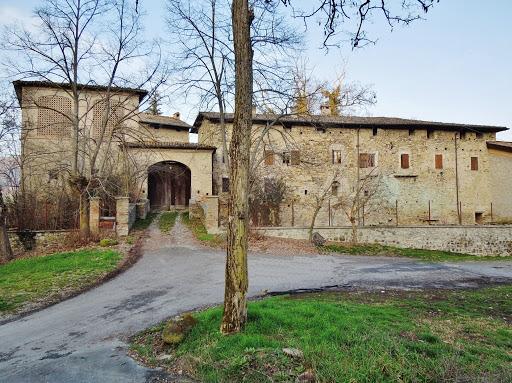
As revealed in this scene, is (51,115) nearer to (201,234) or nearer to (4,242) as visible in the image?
(4,242)

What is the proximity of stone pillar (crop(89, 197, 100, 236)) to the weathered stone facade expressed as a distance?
12.9 m

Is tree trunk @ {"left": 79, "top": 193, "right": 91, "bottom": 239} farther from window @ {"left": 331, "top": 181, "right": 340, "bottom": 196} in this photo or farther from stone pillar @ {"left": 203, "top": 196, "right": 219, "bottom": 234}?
window @ {"left": 331, "top": 181, "right": 340, "bottom": 196}

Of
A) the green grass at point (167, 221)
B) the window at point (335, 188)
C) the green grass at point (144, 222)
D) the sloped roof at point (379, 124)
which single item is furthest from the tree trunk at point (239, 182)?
the window at point (335, 188)

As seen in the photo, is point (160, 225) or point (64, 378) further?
point (160, 225)

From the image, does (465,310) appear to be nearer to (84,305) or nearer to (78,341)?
(78,341)

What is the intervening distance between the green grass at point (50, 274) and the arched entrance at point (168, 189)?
12645mm

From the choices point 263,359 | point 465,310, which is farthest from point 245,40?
point 465,310

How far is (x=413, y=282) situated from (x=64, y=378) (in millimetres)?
8530

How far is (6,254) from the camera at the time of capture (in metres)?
13.5

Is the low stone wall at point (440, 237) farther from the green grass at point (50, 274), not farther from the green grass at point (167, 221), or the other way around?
the green grass at point (50, 274)

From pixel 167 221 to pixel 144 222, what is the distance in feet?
4.11

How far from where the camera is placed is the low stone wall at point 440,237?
19062mm

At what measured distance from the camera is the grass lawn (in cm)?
386

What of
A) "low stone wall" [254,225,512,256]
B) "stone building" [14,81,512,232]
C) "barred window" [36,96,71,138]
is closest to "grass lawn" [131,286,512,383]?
"low stone wall" [254,225,512,256]
